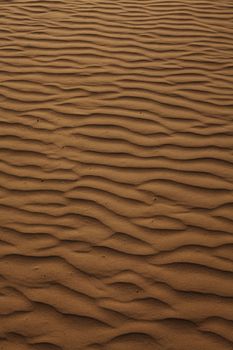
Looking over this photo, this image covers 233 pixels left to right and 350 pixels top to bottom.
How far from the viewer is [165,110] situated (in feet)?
12.5

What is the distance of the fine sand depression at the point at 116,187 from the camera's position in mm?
2395

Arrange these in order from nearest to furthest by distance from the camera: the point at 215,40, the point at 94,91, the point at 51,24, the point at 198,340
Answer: the point at 198,340, the point at 94,91, the point at 215,40, the point at 51,24

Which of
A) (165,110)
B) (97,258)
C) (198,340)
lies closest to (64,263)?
(97,258)

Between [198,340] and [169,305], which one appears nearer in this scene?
[198,340]

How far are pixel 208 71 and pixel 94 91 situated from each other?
1.31 metres

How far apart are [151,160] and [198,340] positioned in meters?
1.52

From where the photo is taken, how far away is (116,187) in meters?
3.11

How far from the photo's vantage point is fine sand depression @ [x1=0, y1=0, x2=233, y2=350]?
7.86 ft

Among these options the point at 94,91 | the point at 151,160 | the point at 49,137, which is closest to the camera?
the point at 151,160

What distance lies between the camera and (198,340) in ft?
7.47

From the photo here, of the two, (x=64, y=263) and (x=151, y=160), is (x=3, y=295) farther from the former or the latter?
(x=151, y=160)

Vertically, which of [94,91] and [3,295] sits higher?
[94,91]

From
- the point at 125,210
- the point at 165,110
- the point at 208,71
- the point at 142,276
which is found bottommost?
the point at 142,276

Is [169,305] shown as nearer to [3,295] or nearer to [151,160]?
[3,295]
